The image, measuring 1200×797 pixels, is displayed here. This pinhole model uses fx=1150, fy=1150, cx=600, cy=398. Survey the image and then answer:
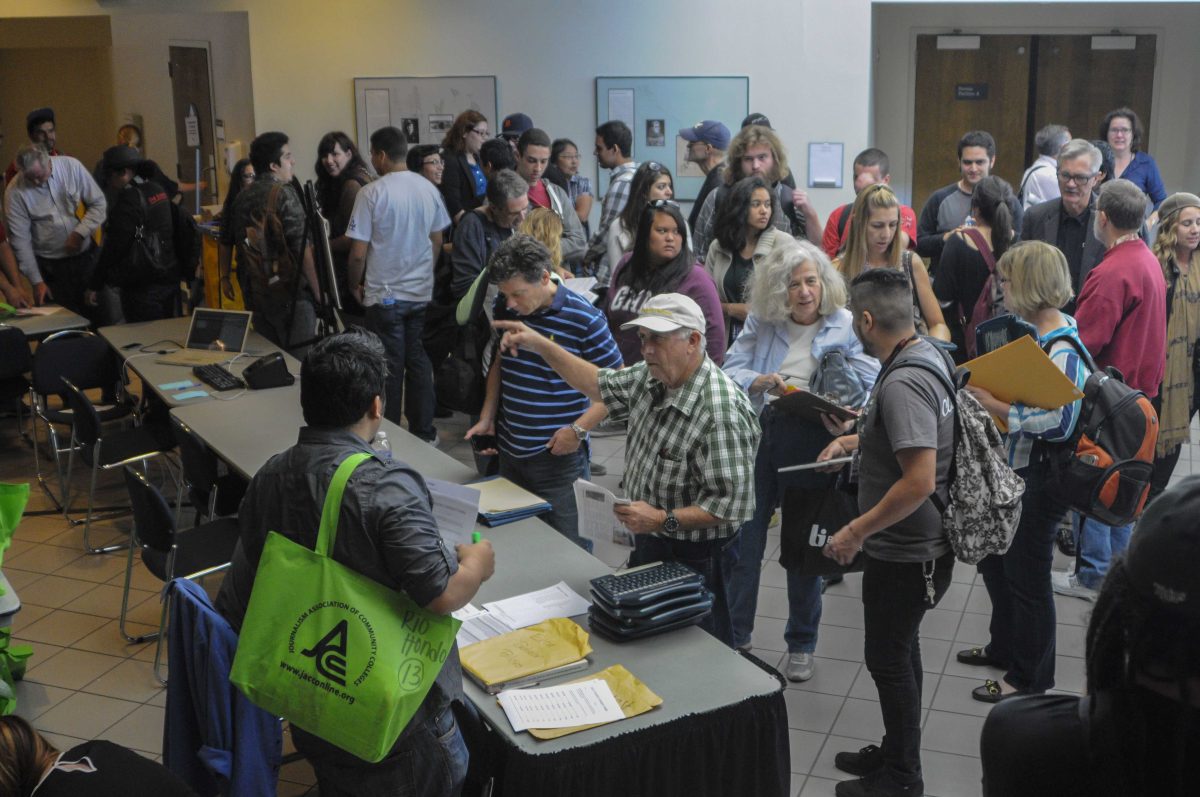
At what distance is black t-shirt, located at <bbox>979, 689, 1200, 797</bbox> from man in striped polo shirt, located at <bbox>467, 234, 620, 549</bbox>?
9.11 ft

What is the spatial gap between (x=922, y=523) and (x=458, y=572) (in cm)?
141

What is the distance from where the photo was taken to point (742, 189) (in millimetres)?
5406

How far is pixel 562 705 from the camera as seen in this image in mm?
2766

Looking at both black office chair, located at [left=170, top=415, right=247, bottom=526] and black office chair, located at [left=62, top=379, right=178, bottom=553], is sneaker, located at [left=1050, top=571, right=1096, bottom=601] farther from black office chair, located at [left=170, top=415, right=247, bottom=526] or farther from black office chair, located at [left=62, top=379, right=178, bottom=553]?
black office chair, located at [left=62, top=379, right=178, bottom=553]

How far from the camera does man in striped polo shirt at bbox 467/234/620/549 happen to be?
4.07 metres

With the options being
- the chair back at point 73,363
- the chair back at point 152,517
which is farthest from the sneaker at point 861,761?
the chair back at point 73,363

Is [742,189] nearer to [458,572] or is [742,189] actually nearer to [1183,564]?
[458,572]

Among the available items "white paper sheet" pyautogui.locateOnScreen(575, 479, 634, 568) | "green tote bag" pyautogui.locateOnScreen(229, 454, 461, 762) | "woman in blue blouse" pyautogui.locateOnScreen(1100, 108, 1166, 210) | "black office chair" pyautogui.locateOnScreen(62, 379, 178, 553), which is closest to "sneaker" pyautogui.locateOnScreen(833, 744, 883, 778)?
"white paper sheet" pyautogui.locateOnScreen(575, 479, 634, 568)

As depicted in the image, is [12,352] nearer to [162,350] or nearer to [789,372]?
[162,350]

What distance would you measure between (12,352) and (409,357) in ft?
7.70

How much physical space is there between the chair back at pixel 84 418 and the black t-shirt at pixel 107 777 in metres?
3.56

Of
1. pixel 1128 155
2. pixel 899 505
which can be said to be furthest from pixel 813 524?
pixel 1128 155

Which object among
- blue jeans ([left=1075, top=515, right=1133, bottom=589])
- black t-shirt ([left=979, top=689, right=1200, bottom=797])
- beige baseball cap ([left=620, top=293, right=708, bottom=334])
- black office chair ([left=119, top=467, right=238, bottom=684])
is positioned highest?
beige baseball cap ([left=620, top=293, right=708, bottom=334])

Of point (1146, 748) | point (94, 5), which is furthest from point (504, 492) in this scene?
point (94, 5)
